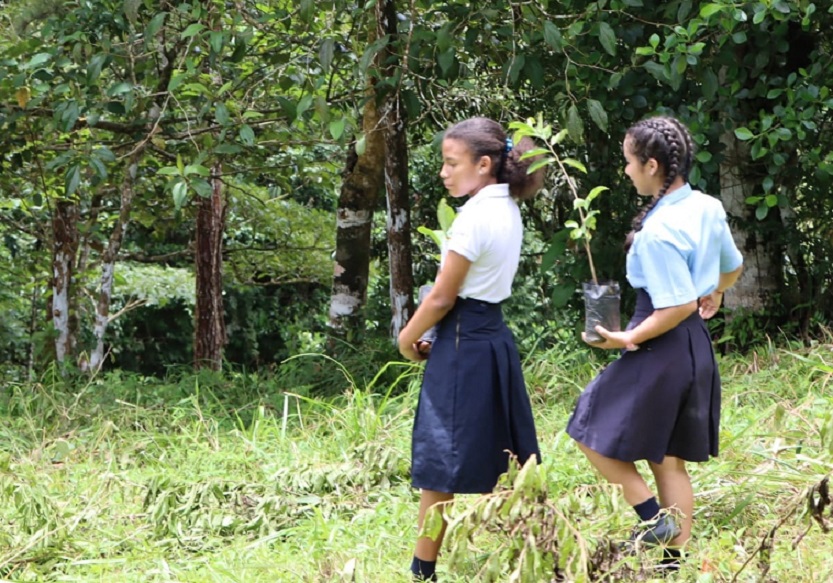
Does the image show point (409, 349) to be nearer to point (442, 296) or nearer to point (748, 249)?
point (442, 296)

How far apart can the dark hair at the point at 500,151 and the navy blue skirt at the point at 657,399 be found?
1.65ft

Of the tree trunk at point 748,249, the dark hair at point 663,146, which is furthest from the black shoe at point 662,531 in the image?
the tree trunk at point 748,249

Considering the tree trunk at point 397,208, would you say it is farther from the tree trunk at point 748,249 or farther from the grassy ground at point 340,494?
the tree trunk at point 748,249

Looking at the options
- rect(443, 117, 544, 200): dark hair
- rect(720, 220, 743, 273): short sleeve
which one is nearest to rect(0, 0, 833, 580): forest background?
rect(720, 220, 743, 273): short sleeve

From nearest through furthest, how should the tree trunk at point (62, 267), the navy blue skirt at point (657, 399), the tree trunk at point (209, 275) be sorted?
the navy blue skirt at point (657, 399), the tree trunk at point (62, 267), the tree trunk at point (209, 275)

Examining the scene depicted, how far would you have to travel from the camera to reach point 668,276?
3.21 metres

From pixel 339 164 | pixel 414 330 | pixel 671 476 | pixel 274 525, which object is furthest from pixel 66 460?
pixel 339 164

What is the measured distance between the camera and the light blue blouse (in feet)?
10.5

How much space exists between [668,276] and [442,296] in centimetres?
68

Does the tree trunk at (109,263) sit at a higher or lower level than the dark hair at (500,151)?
lower

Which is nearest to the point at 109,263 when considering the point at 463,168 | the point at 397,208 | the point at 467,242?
the point at 397,208

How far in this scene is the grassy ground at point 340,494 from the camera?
2979mm

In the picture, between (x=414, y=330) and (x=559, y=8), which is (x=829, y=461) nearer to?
(x=414, y=330)

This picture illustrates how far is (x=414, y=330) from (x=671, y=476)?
37.9 inches
